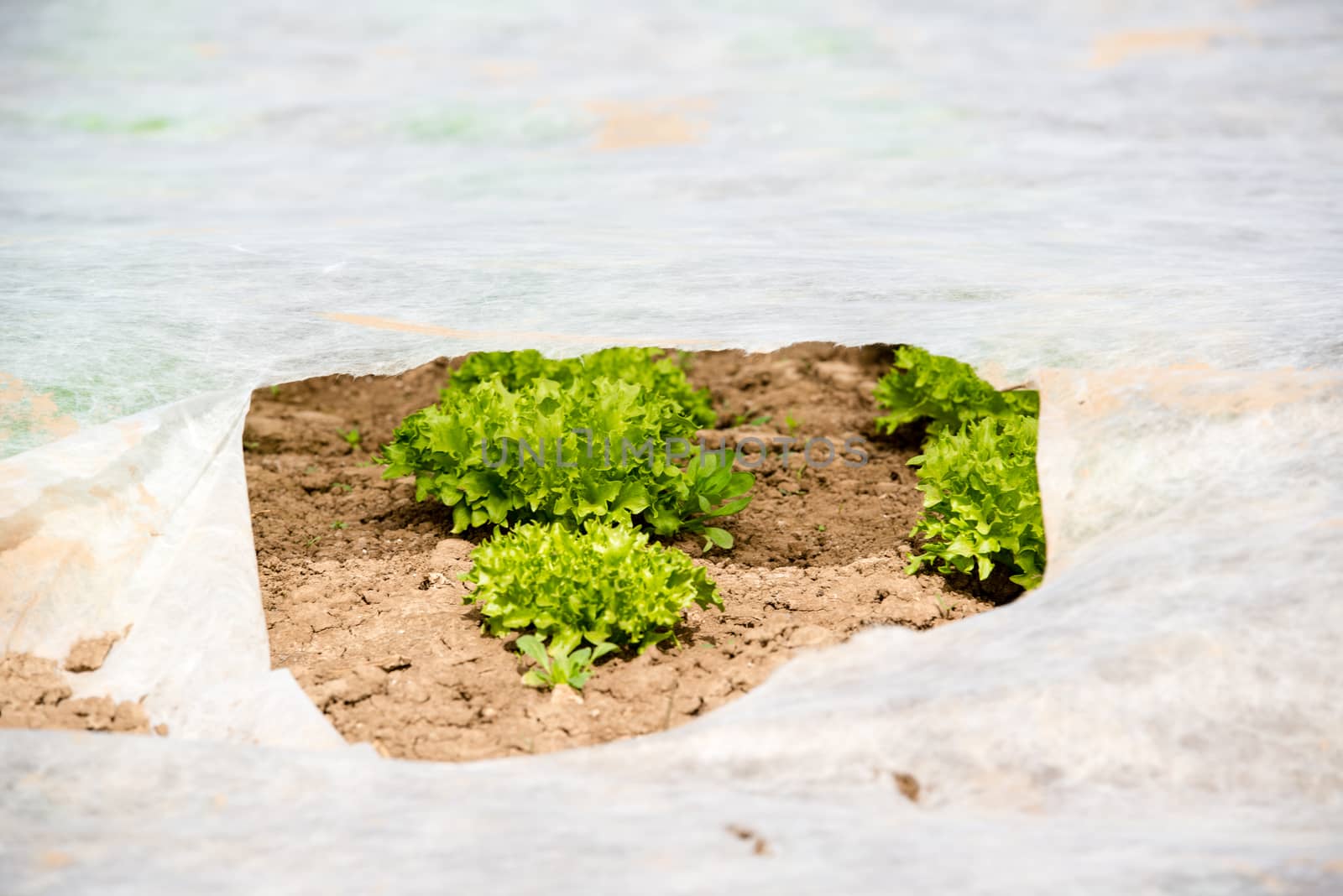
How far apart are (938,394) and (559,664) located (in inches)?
96.1

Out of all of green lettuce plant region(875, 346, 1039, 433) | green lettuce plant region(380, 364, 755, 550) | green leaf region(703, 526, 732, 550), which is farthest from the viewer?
green lettuce plant region(875, 346, 1039, 433)

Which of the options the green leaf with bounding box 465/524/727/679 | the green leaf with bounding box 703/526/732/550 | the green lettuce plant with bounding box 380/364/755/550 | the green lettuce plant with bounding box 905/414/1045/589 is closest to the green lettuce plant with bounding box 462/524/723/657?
the green leaf with bounding box 465/524/727/679

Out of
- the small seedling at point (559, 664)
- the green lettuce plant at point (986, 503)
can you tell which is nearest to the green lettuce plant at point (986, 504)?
the green lettuce plant at point (986, 503)

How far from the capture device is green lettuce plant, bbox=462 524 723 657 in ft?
10.7

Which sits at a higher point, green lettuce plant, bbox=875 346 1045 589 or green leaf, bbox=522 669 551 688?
green lettuce plant, bbox=875 346 1045 589

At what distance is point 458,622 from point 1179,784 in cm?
220

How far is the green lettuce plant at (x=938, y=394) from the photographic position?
4922mm

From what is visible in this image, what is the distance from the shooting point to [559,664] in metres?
3.16

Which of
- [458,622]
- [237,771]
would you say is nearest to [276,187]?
[458,622]

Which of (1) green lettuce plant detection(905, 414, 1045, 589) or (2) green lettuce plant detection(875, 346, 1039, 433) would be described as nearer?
(1) green lettuce plant detection(905, 414, 1045, 589)

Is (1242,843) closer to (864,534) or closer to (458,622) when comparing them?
(458,622)

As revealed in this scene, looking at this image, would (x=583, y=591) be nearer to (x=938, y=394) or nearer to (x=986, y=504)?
(x=986, y=504)

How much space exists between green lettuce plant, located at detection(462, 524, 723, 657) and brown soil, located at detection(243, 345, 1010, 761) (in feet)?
0.31

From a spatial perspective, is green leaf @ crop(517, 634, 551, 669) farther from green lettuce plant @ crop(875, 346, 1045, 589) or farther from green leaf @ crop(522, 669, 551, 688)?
green lettuce plant @ crop(875, 346, 1045, 589)
